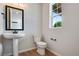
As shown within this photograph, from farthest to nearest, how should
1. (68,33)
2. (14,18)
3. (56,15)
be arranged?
1. (56,15)
2. (14,18)
3. (68,33)

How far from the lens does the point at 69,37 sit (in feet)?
6.54

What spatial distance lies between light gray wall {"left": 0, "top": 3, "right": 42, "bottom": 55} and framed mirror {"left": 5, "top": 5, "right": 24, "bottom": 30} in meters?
0.11

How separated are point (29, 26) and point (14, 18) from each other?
50 cm

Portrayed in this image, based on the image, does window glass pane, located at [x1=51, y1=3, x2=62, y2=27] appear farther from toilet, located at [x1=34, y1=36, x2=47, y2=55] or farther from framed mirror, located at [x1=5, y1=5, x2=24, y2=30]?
framed mirror, located at [x1=5, y1=5, x2=24, y2=30]

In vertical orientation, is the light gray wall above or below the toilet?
above

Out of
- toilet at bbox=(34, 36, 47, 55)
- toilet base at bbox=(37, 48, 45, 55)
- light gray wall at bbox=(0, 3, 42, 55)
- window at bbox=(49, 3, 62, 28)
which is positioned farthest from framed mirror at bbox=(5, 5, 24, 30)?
window at bbox=(49, 3, 62, 28)

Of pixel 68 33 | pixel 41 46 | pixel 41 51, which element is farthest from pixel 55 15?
pixel 41 51

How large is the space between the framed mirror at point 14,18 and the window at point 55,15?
947 mm

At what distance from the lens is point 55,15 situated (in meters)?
2.66

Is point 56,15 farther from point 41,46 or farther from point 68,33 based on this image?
point 41,46

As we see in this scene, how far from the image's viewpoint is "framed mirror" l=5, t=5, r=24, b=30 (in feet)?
7.77

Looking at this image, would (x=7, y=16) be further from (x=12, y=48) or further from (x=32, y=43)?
(x=32, y=43)

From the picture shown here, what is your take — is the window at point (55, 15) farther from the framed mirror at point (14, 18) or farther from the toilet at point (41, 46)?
the framed mirror at point (14, 18)

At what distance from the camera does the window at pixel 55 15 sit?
8.16 ft
